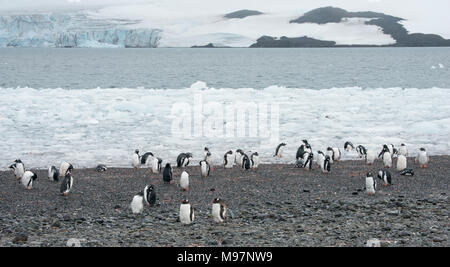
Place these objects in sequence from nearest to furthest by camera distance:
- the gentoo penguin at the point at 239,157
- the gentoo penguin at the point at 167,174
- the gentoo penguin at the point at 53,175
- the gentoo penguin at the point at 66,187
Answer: the gentoo penguin at the point at 66,187
the gentoo penguin at the point at 167,174
the gentoo penguin at the point at 53,175
the gentoo penguin at the point at 239,157

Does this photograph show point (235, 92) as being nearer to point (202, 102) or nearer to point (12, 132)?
point (202, 102)

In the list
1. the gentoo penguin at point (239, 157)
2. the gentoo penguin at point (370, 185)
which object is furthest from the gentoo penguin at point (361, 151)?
the gentoo penguin at point (370, 185)

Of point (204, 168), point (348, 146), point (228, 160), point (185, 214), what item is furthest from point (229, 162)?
point (185, 214)

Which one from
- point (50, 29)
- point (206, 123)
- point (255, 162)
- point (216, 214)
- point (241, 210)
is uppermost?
point (50, 29)

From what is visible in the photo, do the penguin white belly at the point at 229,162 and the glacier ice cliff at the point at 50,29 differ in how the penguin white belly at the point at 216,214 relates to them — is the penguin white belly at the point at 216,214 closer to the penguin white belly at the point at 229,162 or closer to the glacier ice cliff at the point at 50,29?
the penguin white belly at the point at 229,162

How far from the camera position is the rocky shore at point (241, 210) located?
324 inches

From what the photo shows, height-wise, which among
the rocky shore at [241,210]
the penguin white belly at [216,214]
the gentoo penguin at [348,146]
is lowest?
the rocky shore at [241,210]

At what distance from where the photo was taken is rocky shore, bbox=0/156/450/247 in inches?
324

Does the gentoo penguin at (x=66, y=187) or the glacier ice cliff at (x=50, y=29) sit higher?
the glacier ice cliff at (x=50, y=29)

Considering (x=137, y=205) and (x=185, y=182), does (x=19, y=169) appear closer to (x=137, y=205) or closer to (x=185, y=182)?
(x=185, y=182)

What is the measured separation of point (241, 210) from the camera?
9969 mm

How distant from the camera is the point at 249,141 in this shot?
18.6m
